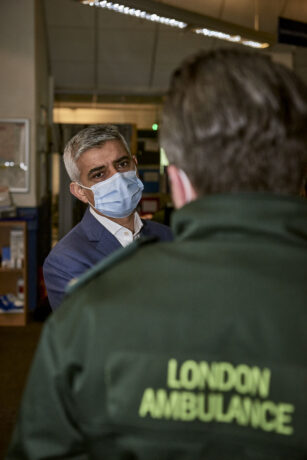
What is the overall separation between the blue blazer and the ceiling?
5092 millimetres

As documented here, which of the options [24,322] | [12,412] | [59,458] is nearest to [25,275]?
[24,322]

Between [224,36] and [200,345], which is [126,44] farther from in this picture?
[200,345]

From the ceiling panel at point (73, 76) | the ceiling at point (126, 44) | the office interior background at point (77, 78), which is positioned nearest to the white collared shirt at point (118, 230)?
the office interior background at point (77, 78)

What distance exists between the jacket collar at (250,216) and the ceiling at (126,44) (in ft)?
20.2

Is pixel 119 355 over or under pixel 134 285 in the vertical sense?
under

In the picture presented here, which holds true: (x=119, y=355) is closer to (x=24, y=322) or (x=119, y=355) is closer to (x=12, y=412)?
(x=12, y=412)

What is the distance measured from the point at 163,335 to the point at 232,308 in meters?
0.11

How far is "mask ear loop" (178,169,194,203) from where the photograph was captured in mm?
890

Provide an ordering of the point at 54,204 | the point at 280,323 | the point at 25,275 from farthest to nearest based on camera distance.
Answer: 1. the point at 54,204
2. the point at 25,275
3. the point at 280,323

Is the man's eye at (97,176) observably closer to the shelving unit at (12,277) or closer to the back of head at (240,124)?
the back of head at (240,124)

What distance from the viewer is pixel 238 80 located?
826mm

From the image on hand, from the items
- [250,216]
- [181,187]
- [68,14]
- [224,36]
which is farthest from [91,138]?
[68,14]

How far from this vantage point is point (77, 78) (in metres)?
7.71

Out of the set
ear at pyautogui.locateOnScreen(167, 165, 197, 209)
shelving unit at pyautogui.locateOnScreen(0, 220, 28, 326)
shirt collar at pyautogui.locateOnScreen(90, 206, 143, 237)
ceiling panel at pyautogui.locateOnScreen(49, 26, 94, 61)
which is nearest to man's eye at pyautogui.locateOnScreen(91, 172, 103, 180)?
shirt collar at pyautogui.locateOnScreen(90, 206, 143, 237)
